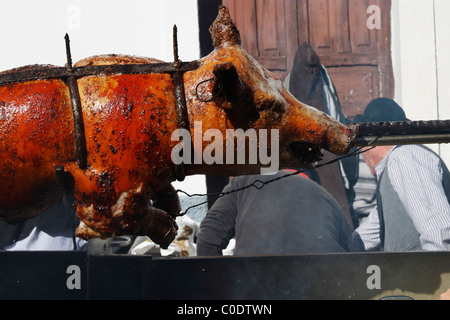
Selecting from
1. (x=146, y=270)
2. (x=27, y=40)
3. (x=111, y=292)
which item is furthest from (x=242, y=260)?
(x=27, y=40)

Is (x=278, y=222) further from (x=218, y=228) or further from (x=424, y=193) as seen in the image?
(x=424, y=193)

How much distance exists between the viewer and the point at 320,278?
2947mm

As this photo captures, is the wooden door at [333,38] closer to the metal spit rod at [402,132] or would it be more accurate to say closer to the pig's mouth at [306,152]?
the metal spit rod at [402,132]

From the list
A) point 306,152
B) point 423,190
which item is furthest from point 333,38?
point 306,152

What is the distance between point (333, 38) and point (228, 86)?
5.02m

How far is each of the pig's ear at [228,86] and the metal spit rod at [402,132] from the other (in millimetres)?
596

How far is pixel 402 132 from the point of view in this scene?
221cm

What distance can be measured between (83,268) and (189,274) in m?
0.81

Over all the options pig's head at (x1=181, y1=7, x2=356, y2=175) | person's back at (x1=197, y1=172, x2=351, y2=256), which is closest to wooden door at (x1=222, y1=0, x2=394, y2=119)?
person's back at (x1=197, y1=172, x2=351, y2=256)

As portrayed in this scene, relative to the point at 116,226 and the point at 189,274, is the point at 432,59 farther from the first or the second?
the point at 116,226

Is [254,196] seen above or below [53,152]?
below

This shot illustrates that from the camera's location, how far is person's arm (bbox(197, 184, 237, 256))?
424 centimetres

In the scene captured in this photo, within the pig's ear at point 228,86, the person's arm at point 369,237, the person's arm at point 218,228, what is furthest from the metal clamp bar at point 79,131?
the person's arm at point 369,237

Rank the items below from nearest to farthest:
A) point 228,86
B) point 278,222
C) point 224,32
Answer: point 228,86
point 224,32
point 278,222
